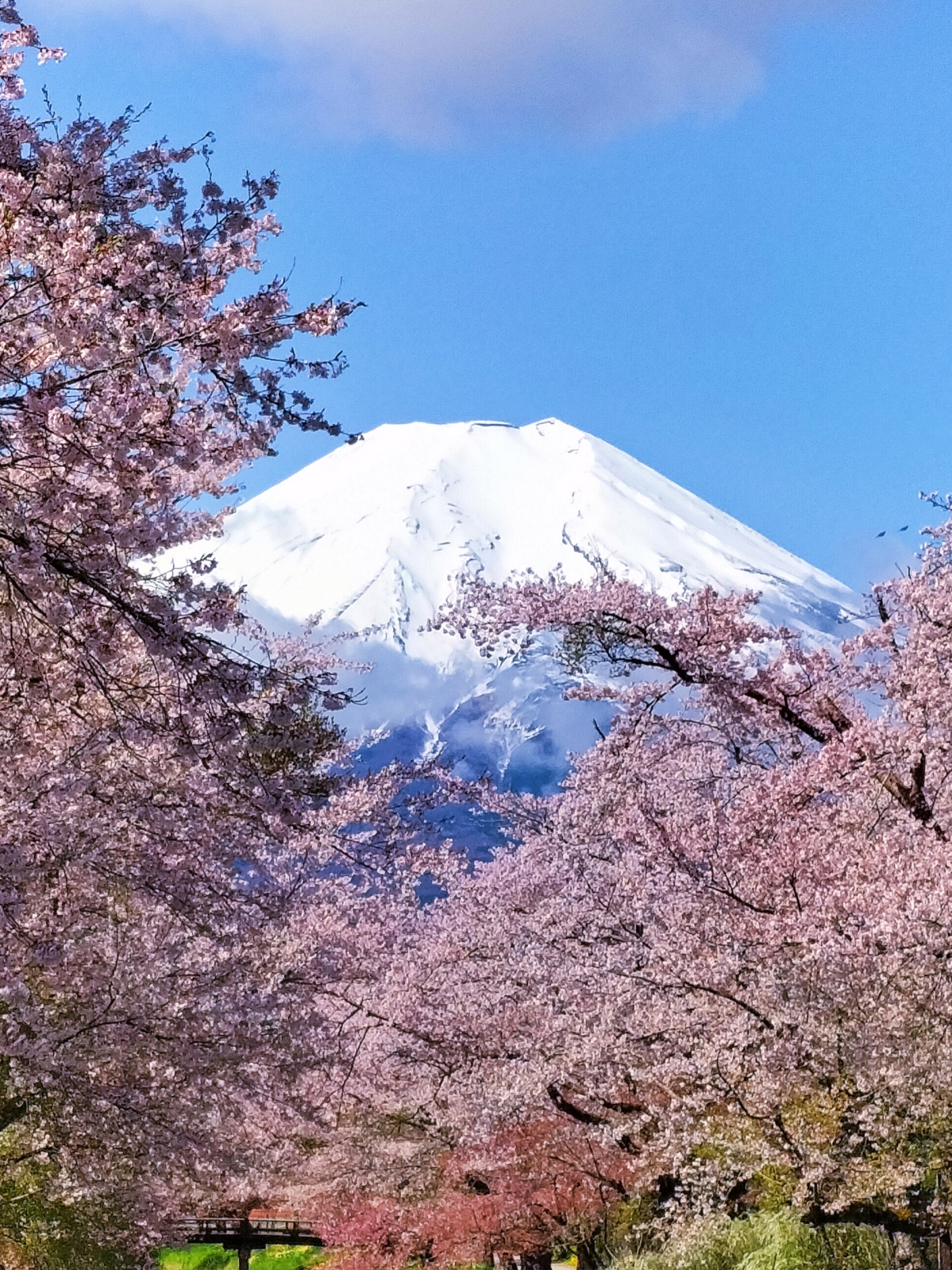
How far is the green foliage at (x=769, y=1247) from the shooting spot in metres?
11.8

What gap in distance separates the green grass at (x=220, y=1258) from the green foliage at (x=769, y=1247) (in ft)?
77.7

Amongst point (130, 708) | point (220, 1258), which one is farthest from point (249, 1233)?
point (130, 708)

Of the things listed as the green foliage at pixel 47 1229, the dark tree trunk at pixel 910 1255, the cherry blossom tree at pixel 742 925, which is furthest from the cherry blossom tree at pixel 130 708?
the dark tree trunk at pixel 910 1255

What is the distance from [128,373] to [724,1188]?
9151mm

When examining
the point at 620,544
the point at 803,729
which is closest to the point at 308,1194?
the point at 803,729

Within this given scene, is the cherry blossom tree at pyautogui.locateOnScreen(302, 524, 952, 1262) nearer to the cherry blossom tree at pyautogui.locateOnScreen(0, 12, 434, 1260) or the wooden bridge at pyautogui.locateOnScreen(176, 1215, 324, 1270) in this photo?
the cherry blossom tree at pyautogui.locateOnScreen(0, 12, 434, 1260)

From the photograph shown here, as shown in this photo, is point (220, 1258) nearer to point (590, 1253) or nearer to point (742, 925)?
point (590, 1253)

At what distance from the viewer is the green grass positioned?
34812 millimetres

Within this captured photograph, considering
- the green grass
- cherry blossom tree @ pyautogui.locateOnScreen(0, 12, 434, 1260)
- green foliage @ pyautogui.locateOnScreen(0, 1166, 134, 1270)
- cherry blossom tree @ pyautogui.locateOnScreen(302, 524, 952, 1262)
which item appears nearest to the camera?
cherry blossom tree @ pyautogui.locateOnScreen(0, 12, 434, 1260)

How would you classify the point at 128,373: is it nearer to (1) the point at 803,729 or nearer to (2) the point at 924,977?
(2) the point at 924,977

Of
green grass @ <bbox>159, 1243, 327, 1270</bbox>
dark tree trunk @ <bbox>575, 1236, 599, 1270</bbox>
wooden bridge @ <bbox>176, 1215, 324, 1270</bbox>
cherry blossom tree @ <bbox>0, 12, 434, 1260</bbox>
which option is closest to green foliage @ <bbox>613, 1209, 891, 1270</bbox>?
dark tree trunk @ <bbox>575, 1236, 599, 1270</bbox>

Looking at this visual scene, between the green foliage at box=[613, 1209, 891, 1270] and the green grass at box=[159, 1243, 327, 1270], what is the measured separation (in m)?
23.7

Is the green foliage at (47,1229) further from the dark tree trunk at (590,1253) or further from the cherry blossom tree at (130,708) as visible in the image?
the dark tree trunk at (590,1253)

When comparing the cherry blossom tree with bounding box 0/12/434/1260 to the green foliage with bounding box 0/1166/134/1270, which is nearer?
the cherry blossom tree with bounding box 0/12/434/1260
